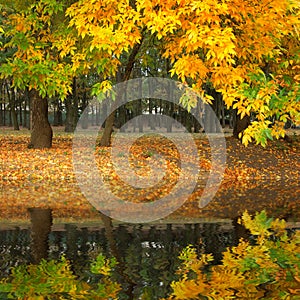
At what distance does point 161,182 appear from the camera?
55.9ft

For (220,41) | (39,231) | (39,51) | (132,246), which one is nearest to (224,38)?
(220,41)

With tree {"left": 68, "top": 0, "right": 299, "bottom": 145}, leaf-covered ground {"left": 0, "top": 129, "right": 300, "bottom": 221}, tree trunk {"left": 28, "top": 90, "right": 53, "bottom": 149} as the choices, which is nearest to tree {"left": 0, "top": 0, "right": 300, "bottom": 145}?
tree {"left": 68, "top": 0, "right": 299, "bottom": 145}

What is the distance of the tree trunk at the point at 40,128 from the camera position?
73.3 feet

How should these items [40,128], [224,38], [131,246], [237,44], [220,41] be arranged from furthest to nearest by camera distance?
[40,128], [237,44], [224,38], [220,41], [131,246]

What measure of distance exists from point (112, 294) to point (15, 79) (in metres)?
13.9

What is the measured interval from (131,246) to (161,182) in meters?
8.97

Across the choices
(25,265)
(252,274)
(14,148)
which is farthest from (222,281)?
(14,148)

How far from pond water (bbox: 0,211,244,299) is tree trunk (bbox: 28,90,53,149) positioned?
13.0 meters

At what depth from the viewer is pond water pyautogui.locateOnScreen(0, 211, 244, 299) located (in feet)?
21.1

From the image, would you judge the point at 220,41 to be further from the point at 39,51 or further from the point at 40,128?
the point at 40,128

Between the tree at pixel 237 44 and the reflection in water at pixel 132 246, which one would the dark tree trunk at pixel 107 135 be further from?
the reflection in water at pixel 132 246

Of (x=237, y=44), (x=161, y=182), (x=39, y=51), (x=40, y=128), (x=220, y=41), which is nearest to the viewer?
(x=220, y=41)

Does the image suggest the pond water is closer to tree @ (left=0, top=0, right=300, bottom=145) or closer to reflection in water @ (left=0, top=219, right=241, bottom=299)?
reflection in water @ (left=0, top=219, right=241, bottom=299)

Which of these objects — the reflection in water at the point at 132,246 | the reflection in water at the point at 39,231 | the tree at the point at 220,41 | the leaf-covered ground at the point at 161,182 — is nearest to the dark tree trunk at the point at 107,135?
the leaf-covered ground at the point at 161,182
